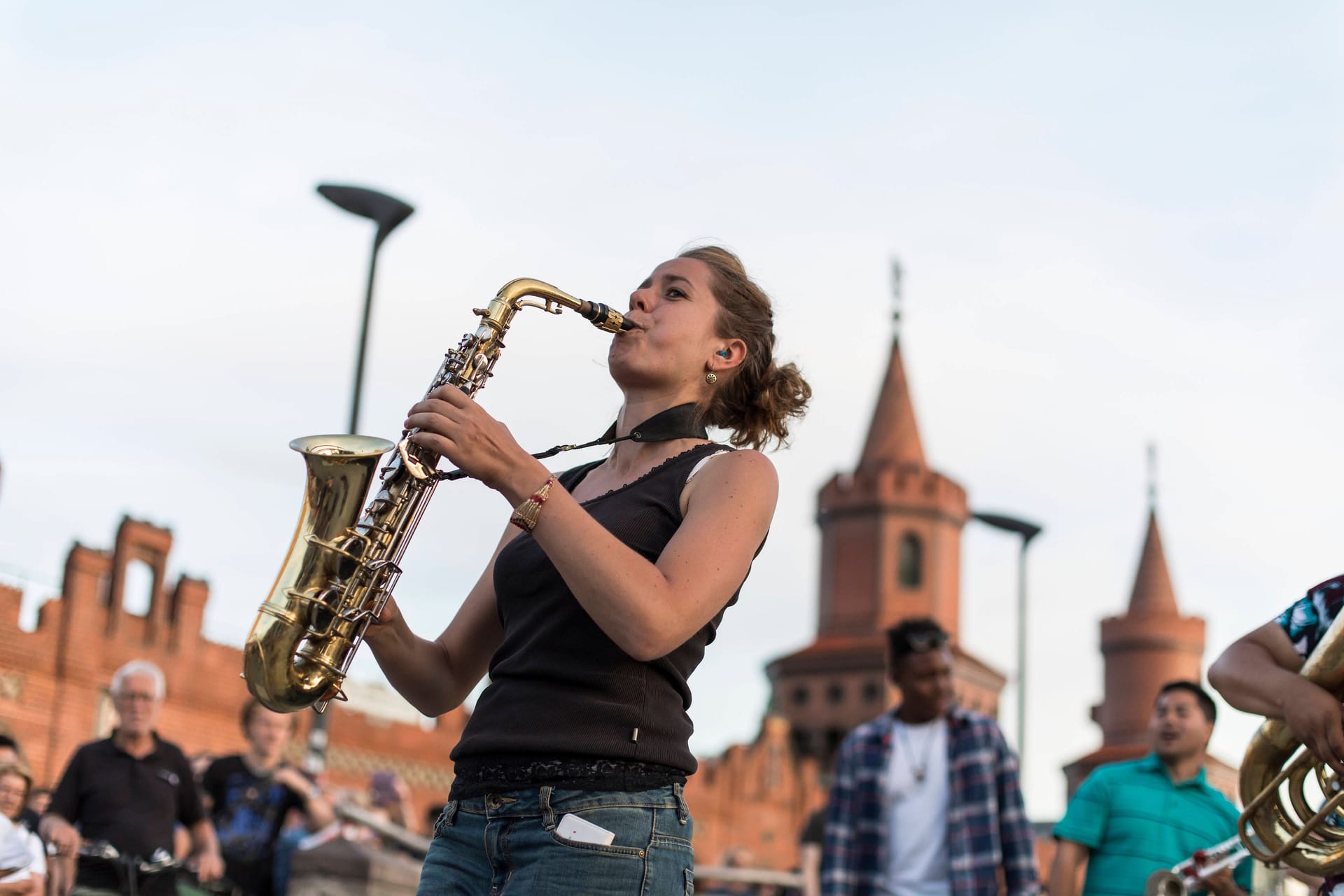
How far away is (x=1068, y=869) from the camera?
6.17 m

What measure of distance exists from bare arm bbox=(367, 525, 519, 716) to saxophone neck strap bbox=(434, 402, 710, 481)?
21 centimetres

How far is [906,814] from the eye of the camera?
257 inches

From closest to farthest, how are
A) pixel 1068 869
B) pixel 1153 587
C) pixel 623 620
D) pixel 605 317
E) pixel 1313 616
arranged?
1. pixel 623 620
2. pixel 605 317
3. pixel 1313 616
4. pixel 1068 869
5. pixel 1153 587

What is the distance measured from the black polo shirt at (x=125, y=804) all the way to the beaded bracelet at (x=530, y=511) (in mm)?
5480

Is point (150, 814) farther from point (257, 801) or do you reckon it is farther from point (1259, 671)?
point (1259, 671)

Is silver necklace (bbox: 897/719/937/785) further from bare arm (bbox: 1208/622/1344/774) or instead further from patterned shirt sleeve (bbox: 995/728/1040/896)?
bare arm (bbox: 1208/622/1344/774)

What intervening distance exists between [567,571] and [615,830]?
0.43 metres

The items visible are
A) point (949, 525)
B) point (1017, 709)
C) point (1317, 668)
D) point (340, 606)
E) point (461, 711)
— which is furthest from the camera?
point (949, 525)

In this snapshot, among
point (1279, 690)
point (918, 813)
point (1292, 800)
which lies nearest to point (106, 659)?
point (918, 813)

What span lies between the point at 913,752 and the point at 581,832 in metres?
4.09

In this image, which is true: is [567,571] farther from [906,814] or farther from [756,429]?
[906,814]


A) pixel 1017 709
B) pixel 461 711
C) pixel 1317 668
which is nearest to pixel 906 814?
pixel 1317 668

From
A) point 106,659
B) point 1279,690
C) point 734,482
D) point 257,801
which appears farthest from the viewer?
point 106,659

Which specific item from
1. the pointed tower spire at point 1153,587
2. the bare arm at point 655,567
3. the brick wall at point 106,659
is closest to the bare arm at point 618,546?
the bare arm at point 655,567
